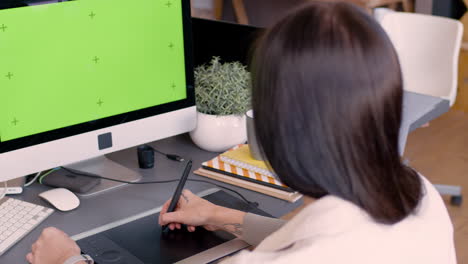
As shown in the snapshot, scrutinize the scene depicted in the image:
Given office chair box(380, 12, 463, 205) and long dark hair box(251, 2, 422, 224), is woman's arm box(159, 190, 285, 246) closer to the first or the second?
long dark hair box(251, 2, 422, 224)

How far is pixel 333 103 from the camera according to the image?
0.81 m

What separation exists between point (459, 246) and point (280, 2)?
1.99 m

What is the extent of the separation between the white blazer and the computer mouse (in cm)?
64

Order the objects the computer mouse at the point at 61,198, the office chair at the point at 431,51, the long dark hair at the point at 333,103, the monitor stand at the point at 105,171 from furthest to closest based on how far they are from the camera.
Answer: the office chair at the point at 431,51 → the monitor stand at the point at 105,171 → the computer mouse at the point at 61,198 → the long dark hair at the point at 333,103

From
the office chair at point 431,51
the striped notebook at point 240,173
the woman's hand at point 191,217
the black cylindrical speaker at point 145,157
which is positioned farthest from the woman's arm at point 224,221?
the office chair at point 431,51

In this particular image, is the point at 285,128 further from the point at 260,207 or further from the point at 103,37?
the point at 103,37

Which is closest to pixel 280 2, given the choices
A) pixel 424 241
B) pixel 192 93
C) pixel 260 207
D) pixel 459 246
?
pixel 459 246

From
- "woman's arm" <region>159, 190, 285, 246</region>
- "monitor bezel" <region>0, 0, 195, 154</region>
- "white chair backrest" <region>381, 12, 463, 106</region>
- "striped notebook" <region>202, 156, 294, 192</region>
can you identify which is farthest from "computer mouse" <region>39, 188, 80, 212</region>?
"white chair backrest" <region>381, 12, 463, 106</region>

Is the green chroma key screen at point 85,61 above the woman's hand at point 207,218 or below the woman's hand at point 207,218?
above

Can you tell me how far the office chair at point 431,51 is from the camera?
2.97m

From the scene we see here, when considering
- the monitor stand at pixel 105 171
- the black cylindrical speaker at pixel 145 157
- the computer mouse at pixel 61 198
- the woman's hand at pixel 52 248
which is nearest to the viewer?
the woman's hand at pixel 52 248

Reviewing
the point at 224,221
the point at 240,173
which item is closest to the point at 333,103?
the point at 224,221

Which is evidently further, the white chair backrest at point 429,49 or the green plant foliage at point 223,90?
the white chair backrest at point 429,49

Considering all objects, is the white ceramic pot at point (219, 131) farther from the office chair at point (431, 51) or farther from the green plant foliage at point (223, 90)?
the office chair at point (431, 51)
